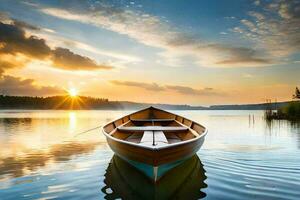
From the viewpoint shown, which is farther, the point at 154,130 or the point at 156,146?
the point at 154,130

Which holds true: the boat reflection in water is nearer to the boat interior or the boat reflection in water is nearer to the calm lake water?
the calm lake water

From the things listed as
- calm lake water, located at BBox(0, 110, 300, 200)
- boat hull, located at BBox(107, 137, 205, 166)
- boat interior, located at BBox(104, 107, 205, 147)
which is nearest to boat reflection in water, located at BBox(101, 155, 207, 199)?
calm lake water, located at BBox(0, 110, 300, 200)

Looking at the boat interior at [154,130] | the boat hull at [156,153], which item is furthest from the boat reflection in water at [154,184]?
the boat interior at [154,130]

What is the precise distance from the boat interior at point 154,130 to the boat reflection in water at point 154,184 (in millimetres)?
1159

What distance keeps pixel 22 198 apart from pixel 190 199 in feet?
15.3

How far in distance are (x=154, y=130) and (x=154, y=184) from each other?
5.56 m

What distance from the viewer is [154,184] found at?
789 centimetres

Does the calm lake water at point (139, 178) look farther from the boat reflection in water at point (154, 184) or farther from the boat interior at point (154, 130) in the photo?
the boat interior at point (154, 130)

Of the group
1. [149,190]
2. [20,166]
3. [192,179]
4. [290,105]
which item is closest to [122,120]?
[20,166]

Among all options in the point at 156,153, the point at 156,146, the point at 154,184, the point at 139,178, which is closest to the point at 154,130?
the point at 139,178

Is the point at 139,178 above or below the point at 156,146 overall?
below

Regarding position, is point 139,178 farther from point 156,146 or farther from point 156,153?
point 156,153

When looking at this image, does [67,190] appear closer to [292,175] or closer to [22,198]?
[22,198]

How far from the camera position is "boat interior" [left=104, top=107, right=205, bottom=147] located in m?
11.1
